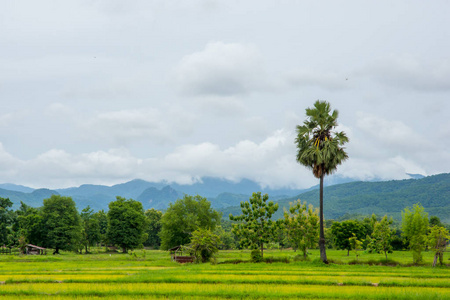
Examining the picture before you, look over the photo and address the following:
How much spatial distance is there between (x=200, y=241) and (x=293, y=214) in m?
13.5

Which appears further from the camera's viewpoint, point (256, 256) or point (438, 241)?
point (256, 256)

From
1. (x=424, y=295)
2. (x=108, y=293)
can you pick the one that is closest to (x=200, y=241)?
(x=108, y=293)

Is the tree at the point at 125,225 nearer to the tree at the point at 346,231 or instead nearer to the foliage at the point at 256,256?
the foliage at the point at 256,256

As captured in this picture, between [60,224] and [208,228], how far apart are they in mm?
31345

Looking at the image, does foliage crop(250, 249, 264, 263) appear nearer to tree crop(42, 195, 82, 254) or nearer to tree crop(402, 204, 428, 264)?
tree crop(402, 204, 428, 264)

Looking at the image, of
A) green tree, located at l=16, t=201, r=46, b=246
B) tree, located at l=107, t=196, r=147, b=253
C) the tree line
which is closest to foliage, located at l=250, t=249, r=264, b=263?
the tree line

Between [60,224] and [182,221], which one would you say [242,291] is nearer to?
[182,221]

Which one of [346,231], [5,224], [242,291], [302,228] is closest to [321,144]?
[302,228]

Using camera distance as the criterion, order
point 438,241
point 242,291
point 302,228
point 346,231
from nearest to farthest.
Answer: point 242,291, point 438,241, point 302,228, point 346,231

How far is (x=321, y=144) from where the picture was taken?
4344 centimetres

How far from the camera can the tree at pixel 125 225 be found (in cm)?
7919

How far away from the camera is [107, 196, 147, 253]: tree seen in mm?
79188

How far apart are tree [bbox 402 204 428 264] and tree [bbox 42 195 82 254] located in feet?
204

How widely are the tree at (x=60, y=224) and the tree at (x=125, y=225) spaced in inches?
280
